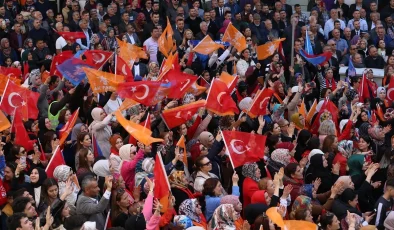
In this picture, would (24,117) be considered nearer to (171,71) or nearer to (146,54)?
(171,71)

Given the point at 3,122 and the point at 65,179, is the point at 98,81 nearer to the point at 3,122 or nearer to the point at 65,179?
the point at 3,122

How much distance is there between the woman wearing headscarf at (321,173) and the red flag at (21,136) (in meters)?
3.39

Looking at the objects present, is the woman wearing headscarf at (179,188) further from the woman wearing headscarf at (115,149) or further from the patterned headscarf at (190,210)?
the woman wearing headscarf at (115,149)

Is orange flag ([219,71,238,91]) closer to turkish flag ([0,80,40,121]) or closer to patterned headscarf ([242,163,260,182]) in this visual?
turkish flag ([0,80,40,121])

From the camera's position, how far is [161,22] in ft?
76.4

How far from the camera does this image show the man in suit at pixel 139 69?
19.6m

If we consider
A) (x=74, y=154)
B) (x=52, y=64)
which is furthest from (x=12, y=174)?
(x=52, y=64)

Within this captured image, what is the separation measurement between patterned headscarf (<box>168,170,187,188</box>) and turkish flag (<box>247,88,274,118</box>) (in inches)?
145

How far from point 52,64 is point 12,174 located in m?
5.33

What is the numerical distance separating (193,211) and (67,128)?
3.15m

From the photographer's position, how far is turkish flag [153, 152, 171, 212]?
12.6 m

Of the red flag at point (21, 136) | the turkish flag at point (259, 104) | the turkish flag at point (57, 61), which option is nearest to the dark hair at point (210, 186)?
the red flag at point (21, 136)

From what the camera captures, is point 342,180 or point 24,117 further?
point 24,117

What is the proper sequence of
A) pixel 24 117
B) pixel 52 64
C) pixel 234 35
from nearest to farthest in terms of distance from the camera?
pixel 24 117
pixel 52 64
pixel 234 35
